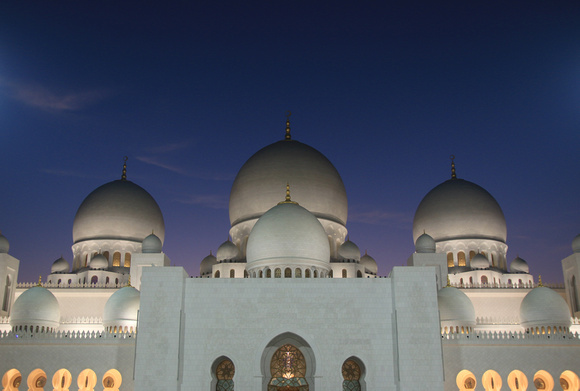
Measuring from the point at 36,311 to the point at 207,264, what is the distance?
25.5ft

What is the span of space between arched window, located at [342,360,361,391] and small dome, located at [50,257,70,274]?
47.6ft

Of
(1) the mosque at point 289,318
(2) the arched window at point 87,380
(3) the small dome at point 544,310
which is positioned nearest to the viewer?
(1) the mosque at point 289,318

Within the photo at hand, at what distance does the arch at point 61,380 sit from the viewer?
1700cm

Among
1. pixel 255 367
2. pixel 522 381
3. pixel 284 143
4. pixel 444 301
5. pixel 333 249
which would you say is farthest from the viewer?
pixel 284 143

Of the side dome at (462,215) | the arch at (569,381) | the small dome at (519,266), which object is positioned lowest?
the arch at (569,381)

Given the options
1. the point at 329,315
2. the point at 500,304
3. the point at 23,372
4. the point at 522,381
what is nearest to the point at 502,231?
the point at 500,304

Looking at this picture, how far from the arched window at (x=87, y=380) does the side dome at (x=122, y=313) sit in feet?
5.19

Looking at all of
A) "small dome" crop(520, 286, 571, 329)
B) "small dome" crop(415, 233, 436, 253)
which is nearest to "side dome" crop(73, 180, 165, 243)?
"small dome" crop(415, 233, 436, 253)

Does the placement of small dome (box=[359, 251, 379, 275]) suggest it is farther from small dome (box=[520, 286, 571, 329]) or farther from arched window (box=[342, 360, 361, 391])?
arched window (box=[342, 360, 361, 391])

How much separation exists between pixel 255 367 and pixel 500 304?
1201 centimetres

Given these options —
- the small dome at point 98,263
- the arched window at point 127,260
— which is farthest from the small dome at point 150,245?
the small dome at point 98,263

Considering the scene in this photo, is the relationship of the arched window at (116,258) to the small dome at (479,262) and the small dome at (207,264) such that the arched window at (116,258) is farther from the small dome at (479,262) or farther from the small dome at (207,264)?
the small dome at (479,262)

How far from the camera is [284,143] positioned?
23.6 meters

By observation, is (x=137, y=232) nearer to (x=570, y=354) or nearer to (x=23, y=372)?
(x=23, y=372)
